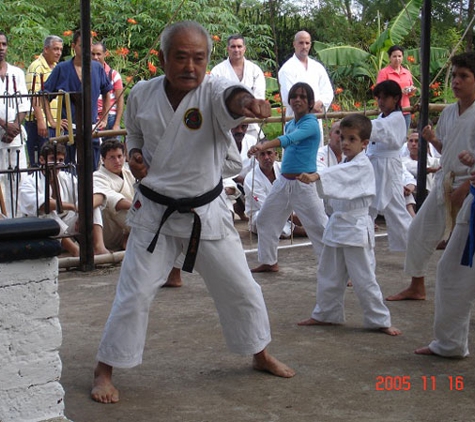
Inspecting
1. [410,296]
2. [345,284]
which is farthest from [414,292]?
[345,284]

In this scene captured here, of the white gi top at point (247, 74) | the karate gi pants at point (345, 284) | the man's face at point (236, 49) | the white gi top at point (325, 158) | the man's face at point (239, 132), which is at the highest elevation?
the man's face at point (236, 49)

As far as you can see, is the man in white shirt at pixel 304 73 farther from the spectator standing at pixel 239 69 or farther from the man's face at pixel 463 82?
the man's face at pixel 463 82

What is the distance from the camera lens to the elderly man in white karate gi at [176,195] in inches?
174

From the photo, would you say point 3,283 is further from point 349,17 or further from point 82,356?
point 349,17

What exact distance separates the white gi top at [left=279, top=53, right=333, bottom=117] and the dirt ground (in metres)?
4.66

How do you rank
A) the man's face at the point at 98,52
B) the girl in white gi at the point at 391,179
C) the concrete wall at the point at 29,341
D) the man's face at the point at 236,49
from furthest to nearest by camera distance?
the man's face at the point at 236,49, the man's face at the point at 98,52, the girl in white gi at the point at 391,179, the concrete wall at the point at 29,341

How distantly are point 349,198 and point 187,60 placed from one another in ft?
5.73

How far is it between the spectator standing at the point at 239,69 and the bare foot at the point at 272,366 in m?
5.81

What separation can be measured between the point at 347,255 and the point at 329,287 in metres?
0.24

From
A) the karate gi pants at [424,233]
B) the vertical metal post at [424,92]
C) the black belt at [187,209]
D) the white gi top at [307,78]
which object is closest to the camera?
the black belt at [187,209]

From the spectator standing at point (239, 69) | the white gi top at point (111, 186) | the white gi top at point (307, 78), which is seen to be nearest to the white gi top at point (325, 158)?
the spectator standing at point (239, 69)

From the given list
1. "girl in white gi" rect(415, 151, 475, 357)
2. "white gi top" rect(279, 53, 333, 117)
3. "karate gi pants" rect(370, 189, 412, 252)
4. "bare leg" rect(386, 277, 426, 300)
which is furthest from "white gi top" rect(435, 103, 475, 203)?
"white gi top" rect(279, 53, 333, 117)

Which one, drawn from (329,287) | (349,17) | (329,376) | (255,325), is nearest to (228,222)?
(255,325)

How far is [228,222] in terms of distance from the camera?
4.69 metres
